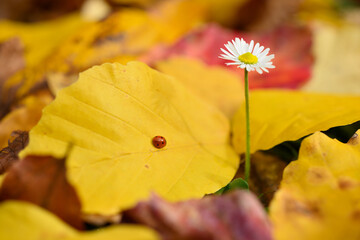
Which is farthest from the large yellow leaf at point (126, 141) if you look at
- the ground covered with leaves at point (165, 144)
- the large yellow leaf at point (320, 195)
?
the large yellow leaf at point (320, 195)

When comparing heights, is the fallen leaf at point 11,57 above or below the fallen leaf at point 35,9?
below

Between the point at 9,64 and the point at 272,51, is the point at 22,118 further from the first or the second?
the point at 272,51

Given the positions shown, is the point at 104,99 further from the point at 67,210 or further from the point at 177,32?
the point at 177,32

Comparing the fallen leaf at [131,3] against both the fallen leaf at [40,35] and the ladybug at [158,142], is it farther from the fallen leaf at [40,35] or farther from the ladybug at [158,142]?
the ladybug at [158,142]

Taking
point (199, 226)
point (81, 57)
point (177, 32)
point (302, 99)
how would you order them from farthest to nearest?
point (177, 32), point (81, 57), point (302, 99), point (199, 226)

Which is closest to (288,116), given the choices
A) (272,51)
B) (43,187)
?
(43,187)

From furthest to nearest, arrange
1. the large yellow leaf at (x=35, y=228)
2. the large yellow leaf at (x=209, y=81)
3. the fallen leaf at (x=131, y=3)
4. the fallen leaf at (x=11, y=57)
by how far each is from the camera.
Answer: the fallen leaf at (x=131, y=3), the fallen leaf at (x=11, y=57), the large yellow leaf at (x=209, y=81), the large yellow leaf at (x=35, y=228)

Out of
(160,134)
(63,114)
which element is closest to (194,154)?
(160,134)

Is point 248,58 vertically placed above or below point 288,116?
above
